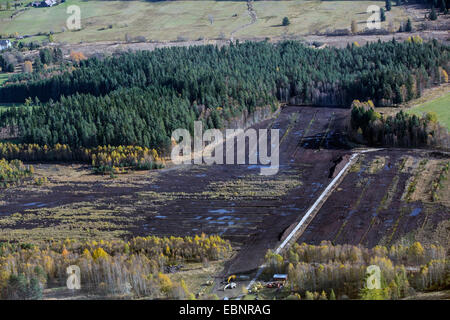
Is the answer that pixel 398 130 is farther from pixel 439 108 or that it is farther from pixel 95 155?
pixel 95 155

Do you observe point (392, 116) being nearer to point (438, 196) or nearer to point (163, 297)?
point (438, 196)

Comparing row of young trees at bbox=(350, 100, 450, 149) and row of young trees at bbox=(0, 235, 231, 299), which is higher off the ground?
row of young trees at bbox=(350, 100, 450, 149)

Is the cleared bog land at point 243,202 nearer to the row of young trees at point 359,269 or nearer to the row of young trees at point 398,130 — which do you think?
the row of young trees at point 398,130

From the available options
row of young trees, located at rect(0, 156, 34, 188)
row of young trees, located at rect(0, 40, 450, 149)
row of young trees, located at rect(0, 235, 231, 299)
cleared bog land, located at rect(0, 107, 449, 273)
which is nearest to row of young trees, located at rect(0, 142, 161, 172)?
row of young trees, located at rect(0, 40, 450, 149)

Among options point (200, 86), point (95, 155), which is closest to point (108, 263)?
point (95, 155)

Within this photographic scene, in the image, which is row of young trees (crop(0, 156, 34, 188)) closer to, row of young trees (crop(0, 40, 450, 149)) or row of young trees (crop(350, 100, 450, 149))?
row of young trees (crop(0, 40, 450, 149))

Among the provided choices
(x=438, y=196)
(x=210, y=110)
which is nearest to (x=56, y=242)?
(x=438, y=196)
